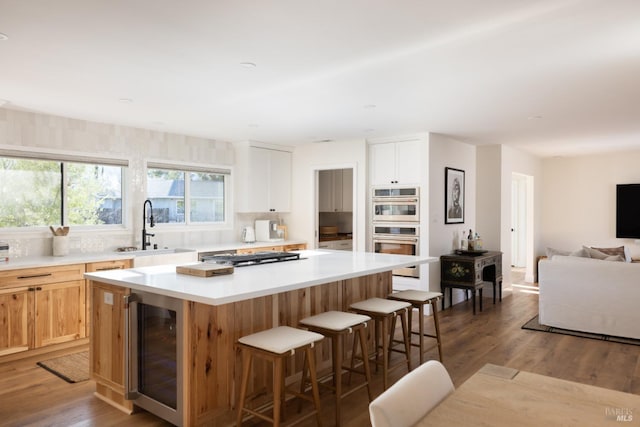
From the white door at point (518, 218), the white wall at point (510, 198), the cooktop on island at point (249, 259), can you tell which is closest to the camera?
the cooktop on island at point (249, 259)

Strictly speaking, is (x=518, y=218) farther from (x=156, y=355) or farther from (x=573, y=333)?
(x=156, y=355)

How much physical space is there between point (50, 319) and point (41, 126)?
79.8 inches

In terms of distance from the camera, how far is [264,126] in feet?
17.6

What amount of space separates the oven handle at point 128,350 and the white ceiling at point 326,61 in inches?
63.1

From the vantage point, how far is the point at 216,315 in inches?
103

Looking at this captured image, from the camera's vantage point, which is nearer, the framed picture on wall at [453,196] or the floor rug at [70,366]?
the floor rug at [70,366]

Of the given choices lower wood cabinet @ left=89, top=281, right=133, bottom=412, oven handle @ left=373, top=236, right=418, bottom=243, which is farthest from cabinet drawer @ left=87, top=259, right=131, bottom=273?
oven handle @ left=373, top=236, right=418, bottom=243

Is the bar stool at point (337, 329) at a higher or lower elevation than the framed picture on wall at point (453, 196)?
lower

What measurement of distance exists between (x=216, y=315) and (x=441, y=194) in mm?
4142

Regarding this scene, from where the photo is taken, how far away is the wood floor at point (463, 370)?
2.84 metres

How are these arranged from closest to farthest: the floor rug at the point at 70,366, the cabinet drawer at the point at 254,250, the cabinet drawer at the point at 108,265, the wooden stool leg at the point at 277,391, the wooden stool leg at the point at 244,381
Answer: the wooden stool leg at the point at 277,391 → the wooden stool leg at the point at 244,381 → the floor rug at the point at 70,366 → the cabinet drawer at the point at 108,265 → the cabinet drawer at the point at 254,250

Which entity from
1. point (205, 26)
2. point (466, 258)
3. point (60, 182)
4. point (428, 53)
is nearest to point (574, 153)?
point (466, 258)

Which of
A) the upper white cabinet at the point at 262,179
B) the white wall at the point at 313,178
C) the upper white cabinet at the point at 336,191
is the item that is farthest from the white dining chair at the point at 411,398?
the upper white cabinet at the point at 336,191

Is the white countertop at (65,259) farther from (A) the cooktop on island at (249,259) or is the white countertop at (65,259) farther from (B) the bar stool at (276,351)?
(B) the bar stool at (276,351)
